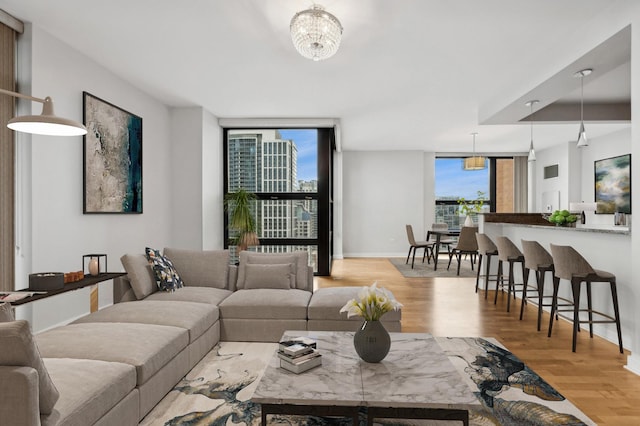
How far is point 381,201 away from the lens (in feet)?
33.6

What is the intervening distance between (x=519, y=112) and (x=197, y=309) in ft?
16.2

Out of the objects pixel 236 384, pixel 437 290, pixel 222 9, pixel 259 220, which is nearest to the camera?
pixel 236 384

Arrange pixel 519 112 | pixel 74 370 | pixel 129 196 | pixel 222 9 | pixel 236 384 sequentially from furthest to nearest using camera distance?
1. pixel 519 112
2. pixel 129 196
3. pixel 222 9
4. pixel 236 384
5. pixel 74 370

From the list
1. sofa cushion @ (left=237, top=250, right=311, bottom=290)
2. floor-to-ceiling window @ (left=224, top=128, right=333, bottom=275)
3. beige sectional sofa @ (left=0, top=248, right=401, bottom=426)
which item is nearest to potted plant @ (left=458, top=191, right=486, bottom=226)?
floor-to-ceiling window @ (left=224, top=128, right=333, bottom=275)

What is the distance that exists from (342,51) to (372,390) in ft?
10.4

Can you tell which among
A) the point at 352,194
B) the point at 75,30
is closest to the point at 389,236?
the point at 352,194

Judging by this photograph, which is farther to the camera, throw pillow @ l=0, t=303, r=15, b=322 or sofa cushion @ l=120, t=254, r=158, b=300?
sofa cushion @ l=120, t=254, r=158, b=300

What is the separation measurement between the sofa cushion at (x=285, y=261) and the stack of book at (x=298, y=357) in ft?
6.22

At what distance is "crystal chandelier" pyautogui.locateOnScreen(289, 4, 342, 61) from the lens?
2.91 meters

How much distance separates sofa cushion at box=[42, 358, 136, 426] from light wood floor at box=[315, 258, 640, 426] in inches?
101

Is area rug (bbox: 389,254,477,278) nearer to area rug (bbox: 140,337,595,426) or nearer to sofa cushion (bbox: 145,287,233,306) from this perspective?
area rug (bbox: 140,337,595,426)

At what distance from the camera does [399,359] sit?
2.24 m

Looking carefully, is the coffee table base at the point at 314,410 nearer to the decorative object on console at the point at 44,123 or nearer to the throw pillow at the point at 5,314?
the throw pillow at the point at 5,314

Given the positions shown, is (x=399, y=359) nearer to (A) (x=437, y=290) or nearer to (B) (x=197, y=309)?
(B) (x=197, y=309)
